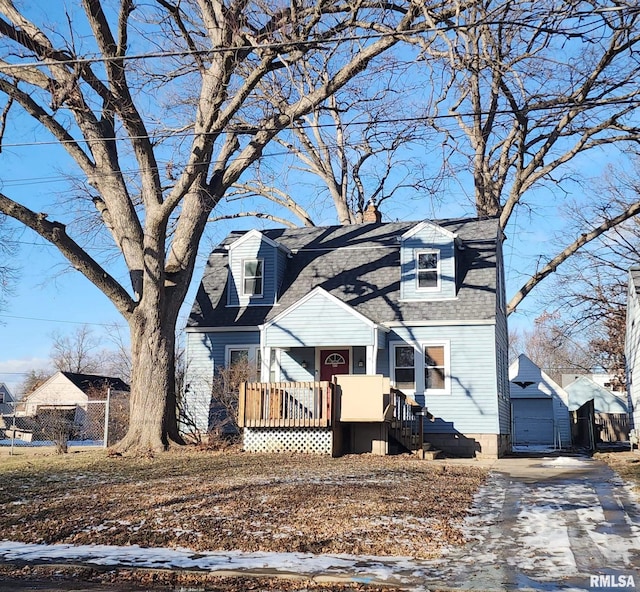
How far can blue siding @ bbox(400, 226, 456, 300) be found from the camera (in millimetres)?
20391

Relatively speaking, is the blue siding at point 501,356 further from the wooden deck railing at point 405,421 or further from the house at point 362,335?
the wooden deck railing at point 405,421

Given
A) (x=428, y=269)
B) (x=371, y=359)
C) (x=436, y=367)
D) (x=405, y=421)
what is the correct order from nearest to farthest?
(x=405, y=421)
(x=371, y=359)
(x=436, y=367)
(x=428, y=269)

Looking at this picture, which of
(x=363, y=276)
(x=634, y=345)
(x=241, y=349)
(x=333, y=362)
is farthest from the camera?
(x=634, y=345)

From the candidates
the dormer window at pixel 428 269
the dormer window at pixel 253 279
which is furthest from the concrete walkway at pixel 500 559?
the dormer window at pixel 253 279

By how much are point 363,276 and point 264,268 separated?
3108mm

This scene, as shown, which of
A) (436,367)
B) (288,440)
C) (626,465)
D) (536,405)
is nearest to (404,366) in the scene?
(436,367)

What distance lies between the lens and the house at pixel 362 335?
56.4 feet

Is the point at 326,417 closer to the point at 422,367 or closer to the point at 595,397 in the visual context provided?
the point at 422,367

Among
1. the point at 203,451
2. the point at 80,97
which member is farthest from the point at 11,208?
the point at 203,451

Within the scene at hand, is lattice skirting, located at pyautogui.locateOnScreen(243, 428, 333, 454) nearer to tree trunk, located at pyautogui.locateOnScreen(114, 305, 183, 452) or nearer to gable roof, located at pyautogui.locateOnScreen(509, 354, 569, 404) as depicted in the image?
tree trunk, located at pyautogui.locateOnScreen(114, 305, 183, 452)

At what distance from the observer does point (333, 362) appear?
20.9m

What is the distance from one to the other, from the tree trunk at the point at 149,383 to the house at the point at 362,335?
2.02 m

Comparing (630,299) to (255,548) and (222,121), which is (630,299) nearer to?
(222,121)

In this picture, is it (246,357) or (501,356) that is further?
(246,357)
